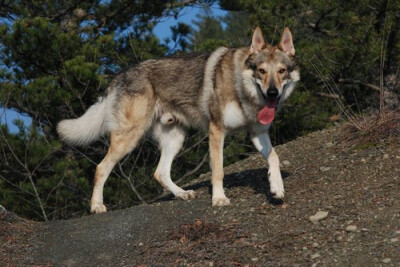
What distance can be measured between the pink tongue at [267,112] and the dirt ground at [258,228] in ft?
2.52

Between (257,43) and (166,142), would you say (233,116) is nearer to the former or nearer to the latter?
(257,43)

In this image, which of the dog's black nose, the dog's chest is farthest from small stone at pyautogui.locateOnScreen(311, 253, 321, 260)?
the dog's chest

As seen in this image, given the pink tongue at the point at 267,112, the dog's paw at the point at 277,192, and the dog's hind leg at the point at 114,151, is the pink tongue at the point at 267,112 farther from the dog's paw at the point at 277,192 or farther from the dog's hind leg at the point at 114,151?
the dog's hind leg at the point at 114,151

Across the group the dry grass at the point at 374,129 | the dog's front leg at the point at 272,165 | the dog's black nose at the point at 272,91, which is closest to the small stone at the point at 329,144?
the dry grass at the point at 374,129

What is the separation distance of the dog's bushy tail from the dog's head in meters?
2.17

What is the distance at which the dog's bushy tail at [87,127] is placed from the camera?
8148 millimetres

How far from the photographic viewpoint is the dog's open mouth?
6777 millimetres

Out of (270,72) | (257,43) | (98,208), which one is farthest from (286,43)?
(98,208)

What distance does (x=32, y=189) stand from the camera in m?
12.4

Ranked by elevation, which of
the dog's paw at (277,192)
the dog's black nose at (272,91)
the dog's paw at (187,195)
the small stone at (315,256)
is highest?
the dog's black nose at (272,91)

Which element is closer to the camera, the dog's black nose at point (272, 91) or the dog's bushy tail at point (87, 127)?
the dog's black nose at point (272, 91)

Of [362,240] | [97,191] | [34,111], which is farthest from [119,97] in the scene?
[34,111]

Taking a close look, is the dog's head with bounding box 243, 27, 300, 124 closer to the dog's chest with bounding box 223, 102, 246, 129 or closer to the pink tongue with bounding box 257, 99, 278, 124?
the pink tongue with bounding box 257, 99, 278, 124

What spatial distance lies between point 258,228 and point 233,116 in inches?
61.4
